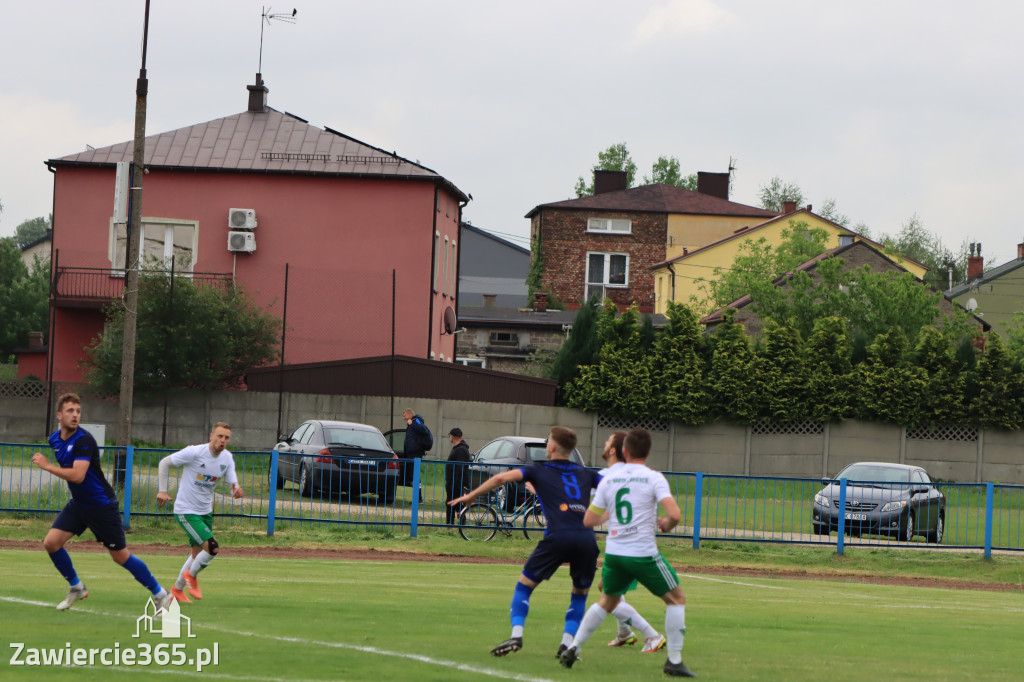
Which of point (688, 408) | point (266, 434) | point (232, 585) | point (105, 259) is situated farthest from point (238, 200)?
point (232, 585)

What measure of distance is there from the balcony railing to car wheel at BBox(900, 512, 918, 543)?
21.4 metres

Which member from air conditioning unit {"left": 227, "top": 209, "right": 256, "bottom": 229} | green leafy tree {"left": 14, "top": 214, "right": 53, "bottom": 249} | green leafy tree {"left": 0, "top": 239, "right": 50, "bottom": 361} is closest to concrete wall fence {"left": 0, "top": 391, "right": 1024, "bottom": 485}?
air conditioning unit {"left": 227, "top": 209, "right": 256, "bottom": 229}

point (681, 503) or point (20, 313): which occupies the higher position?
point (20, 313)

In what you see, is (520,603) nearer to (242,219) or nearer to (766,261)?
(242,219)

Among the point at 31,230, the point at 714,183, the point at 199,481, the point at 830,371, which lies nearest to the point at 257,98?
the point at 830,371

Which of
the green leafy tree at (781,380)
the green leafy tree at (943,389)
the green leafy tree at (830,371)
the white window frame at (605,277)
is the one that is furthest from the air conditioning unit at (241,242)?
the white window frame at (605,277)

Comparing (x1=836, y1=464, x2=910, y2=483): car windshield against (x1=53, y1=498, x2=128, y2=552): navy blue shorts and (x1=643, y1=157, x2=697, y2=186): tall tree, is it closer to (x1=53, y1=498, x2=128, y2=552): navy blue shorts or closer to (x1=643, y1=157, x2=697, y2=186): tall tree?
(x1=53, y1=498, x2=128, y2=552): navy blue shorts

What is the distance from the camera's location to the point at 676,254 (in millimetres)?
66750

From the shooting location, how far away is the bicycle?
19.9 metres

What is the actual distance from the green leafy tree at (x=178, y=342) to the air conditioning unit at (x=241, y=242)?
5254 mm

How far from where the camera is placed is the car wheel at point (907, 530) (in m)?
20.5

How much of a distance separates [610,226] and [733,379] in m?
34.2

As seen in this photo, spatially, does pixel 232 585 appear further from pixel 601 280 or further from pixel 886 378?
pixel 601 280

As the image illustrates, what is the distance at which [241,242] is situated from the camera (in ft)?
123
